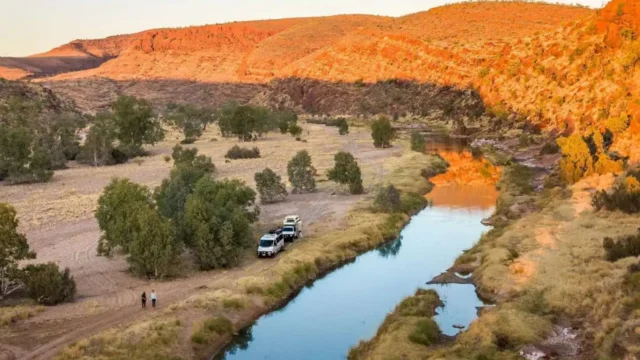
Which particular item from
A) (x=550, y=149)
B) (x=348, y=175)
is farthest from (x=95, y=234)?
(x=550, y=149)

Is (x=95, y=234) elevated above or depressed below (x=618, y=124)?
below

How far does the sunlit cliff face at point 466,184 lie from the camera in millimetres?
56000

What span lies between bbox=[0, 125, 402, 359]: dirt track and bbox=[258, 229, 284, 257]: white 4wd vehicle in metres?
0.77

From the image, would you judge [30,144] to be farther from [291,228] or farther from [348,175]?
[291,228]

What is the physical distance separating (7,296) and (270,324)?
39.8 ft

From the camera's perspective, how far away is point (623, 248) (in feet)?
98.3

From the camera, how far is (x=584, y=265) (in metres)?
30.2

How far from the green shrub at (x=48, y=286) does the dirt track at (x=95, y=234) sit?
0.67 metres

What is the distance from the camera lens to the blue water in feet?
85.0

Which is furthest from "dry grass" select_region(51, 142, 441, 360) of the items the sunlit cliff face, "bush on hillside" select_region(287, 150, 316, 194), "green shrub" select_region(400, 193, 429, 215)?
the sunlit cliff face

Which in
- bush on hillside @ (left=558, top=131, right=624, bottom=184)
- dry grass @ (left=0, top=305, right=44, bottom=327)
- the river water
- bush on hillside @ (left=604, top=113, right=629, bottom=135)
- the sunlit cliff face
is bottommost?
the river water

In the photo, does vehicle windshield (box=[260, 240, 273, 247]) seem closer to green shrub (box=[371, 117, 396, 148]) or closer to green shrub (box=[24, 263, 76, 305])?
green shrub (box=[24, 263, 76, 305])

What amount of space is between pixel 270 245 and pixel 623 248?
18.7 meters

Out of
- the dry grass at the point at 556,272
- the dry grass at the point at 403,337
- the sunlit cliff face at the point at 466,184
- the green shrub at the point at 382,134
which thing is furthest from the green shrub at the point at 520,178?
the dry grass at the point at 403,337
